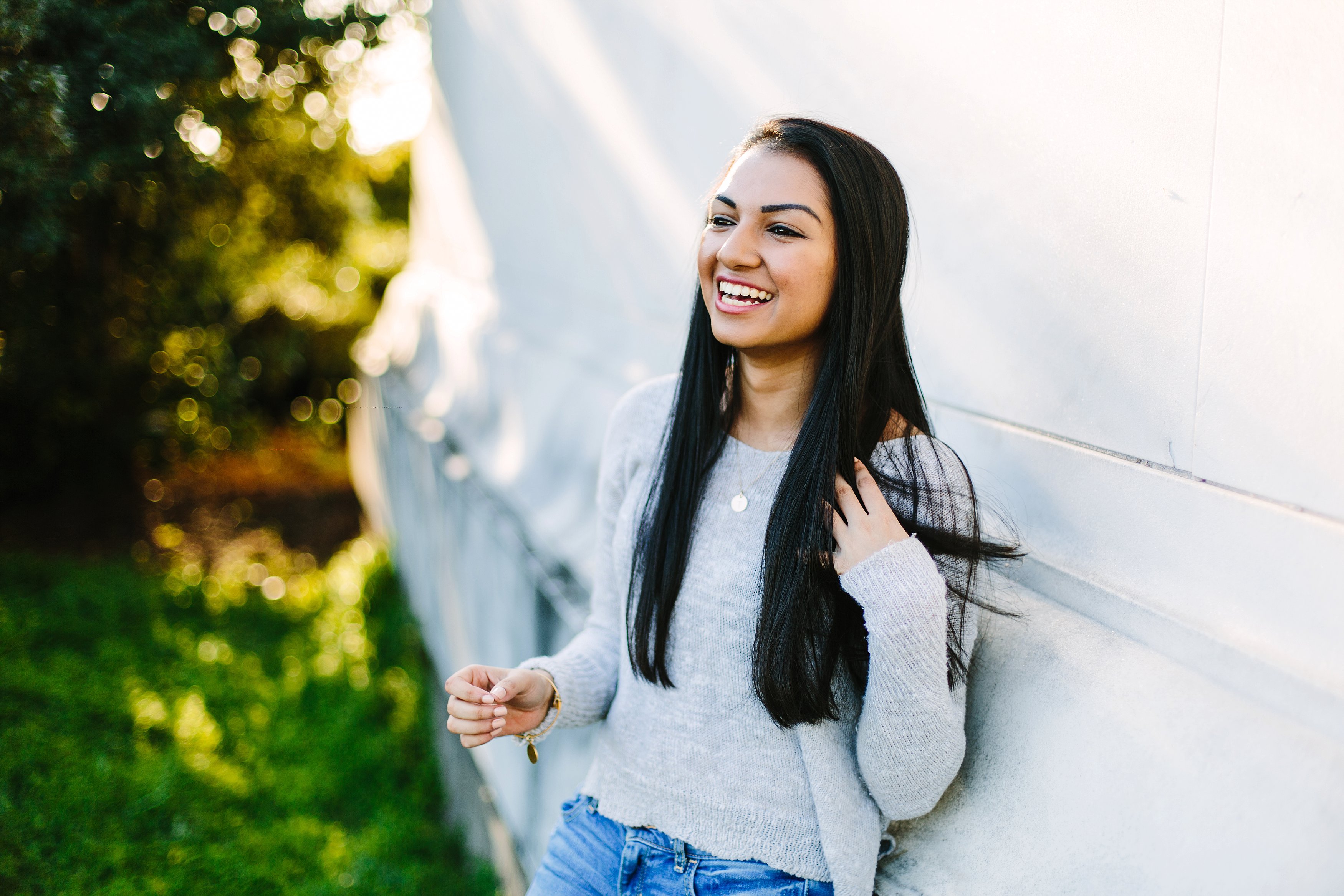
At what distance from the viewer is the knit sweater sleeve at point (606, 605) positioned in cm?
199

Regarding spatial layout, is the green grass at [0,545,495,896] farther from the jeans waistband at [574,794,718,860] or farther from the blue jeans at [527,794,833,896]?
the jeans waistband at [574,794,718,860]

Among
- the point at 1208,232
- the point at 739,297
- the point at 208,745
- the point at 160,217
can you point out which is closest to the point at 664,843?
the point at 739,297

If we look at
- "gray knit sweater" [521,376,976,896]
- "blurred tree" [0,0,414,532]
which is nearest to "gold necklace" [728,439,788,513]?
"gray knit sweater" [521,376,976,896]

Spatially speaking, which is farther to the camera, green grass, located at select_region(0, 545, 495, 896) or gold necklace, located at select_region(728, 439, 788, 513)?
green grass, located at select_region(0, 545, 495, 896)

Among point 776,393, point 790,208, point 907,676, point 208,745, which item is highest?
point 790,208

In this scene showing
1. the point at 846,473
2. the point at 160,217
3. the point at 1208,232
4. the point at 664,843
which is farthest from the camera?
the point at 160,217

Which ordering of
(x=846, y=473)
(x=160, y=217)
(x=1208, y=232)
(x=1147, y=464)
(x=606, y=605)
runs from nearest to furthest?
(x=1208, y=232) → (x=1147, y=464) → (x=846, y=473) → (x=606, y=605) → (x=160, y=217)

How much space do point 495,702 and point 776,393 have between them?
75cm

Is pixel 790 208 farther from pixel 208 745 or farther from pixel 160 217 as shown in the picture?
pixel 160 217

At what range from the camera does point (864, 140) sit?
1.70m

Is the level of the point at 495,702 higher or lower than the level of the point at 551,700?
higher

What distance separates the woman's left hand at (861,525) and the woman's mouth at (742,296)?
345 mm

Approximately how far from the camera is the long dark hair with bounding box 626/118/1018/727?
165 centimetres

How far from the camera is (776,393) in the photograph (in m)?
1.89
